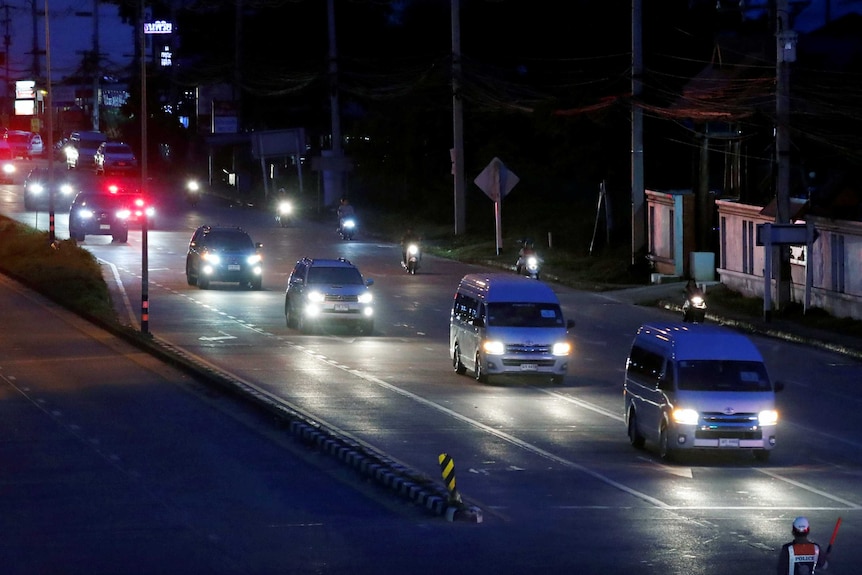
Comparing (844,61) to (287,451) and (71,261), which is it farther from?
(287,451)

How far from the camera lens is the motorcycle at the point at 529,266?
47.8 m

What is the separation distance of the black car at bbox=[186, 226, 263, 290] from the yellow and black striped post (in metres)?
30.1

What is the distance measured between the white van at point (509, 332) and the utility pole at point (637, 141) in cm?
1825

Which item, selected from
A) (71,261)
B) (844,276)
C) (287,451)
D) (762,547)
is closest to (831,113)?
(844,276)

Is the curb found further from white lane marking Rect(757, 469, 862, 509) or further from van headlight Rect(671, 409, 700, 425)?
white lane marking Rect(757, 469, 862, 509)

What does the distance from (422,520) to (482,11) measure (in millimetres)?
64729

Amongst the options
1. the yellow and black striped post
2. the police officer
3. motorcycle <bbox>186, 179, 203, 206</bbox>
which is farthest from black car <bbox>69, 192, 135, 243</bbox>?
the police officer

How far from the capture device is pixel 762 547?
50.5 ft

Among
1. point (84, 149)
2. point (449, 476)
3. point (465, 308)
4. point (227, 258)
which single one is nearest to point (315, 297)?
point (465, 308)

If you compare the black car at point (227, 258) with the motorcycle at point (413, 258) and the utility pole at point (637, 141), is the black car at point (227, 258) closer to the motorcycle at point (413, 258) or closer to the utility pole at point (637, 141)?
the motorcycle at point (413, 258)

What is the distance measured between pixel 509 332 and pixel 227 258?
18924 mm

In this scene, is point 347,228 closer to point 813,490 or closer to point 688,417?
point 688,417

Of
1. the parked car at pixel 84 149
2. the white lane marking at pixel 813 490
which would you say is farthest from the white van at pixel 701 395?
the parked car at pixel 84 149

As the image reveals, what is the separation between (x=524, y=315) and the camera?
29797 mm
